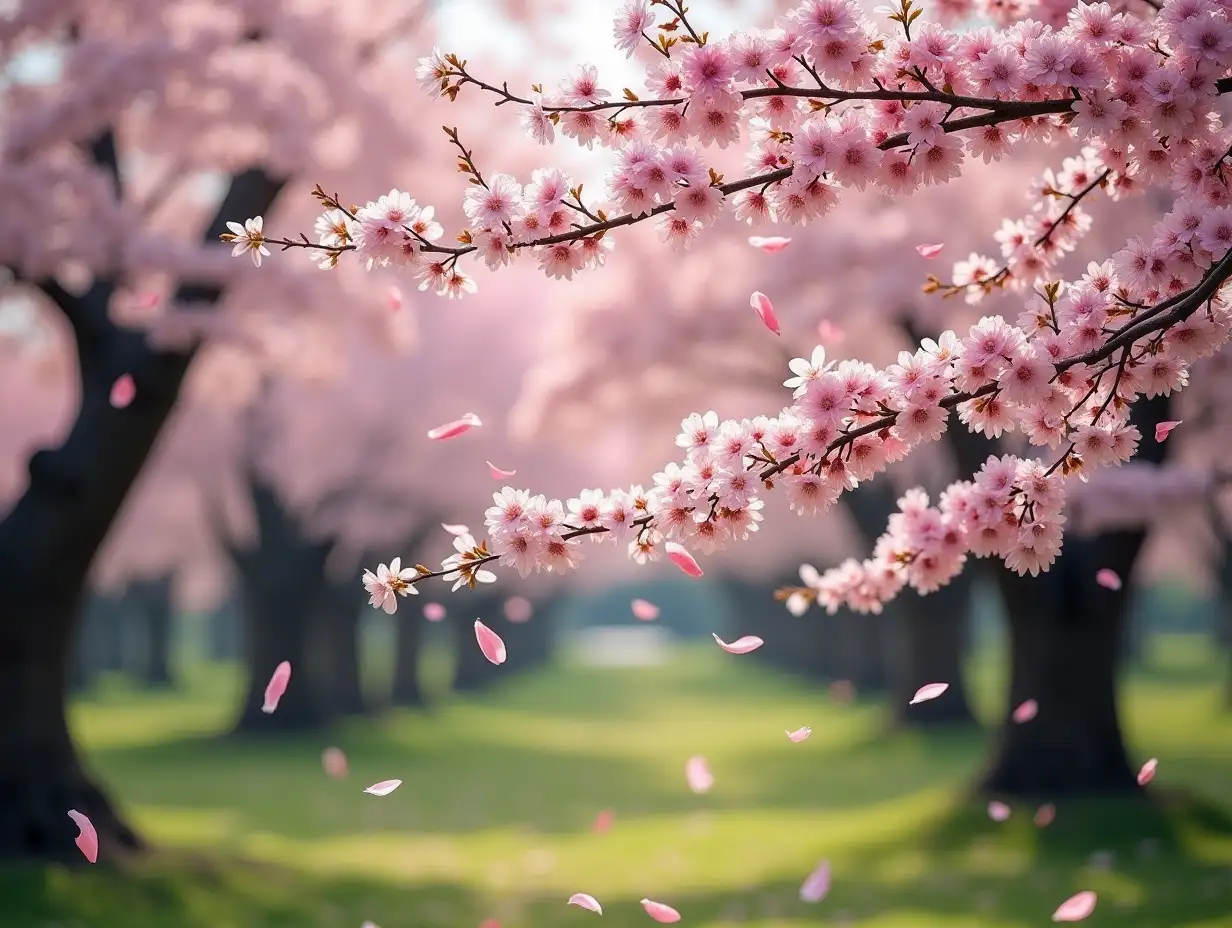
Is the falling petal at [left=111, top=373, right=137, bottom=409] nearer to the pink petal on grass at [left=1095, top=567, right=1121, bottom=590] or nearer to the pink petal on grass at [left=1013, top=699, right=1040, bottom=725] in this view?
the pink petal on grass at [left=1095, top=567, right=1121, bottom=590]

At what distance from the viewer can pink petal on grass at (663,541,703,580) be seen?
165 inches

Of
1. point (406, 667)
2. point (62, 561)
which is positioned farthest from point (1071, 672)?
point (406, 667)

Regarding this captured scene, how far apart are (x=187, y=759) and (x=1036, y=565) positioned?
60.4ft

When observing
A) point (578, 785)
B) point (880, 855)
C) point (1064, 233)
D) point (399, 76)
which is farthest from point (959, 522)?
point (578, 785)

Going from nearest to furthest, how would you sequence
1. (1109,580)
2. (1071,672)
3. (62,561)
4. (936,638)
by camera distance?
(62,561) → (1109,580) → (1071,672) → (936,638)

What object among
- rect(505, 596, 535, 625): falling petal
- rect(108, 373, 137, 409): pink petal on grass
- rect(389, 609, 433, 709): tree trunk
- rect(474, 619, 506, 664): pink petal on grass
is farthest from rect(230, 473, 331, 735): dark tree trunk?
rect(474, 619, 506, 664): pink petal on grass

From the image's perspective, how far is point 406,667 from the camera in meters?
29.6

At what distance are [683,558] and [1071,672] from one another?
804cm

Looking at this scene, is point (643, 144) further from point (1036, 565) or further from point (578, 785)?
point (578, 785)

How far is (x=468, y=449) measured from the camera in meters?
22.2

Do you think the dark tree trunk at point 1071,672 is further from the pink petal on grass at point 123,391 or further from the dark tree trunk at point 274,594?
the dark tree trunk at point 274,594

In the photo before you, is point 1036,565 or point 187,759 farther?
point 187,759

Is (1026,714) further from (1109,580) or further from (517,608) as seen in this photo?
(517,608)

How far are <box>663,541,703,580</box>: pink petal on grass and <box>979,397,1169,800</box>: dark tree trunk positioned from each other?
24.7 feet
